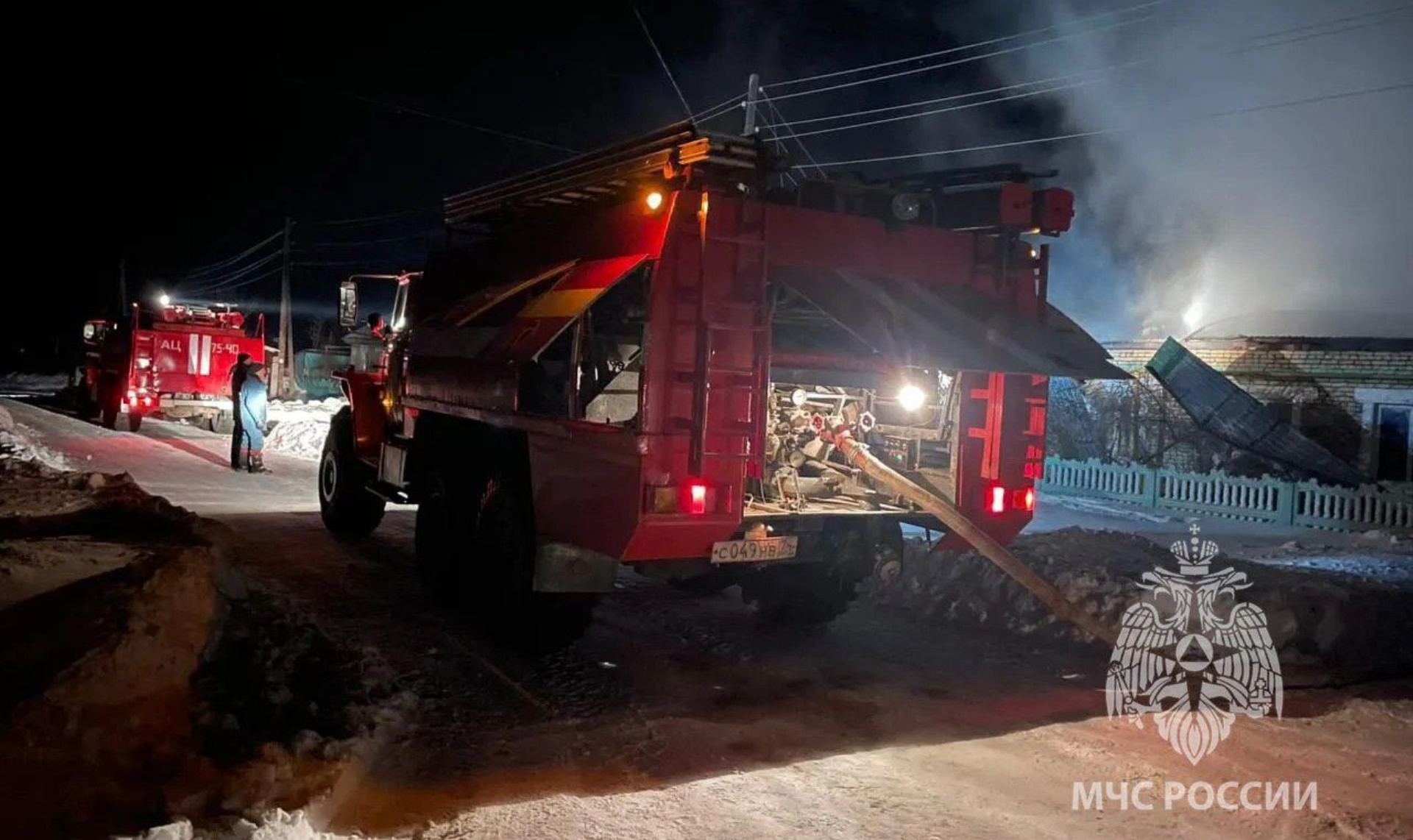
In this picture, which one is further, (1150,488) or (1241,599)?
(1150,488)

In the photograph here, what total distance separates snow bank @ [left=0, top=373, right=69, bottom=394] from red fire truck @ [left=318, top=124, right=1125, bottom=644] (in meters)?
41.4

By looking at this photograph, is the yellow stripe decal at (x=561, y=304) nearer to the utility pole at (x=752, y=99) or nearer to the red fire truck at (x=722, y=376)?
the red fire truck at (x=722, y=376)

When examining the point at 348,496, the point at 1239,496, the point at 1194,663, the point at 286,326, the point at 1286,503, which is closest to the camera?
the point at 1194,663

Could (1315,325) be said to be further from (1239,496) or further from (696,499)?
(696,499)

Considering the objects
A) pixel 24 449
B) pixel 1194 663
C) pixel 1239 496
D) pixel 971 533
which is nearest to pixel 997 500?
pixel 971 533

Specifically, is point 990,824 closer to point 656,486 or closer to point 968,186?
point 656,486

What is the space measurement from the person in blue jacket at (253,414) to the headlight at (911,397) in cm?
1141

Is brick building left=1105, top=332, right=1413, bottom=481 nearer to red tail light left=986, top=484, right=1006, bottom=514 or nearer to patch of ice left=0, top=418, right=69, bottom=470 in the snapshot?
red tail light left=986, top=484, right=1006, bottom=514

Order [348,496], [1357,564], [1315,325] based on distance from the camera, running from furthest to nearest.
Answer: [1315,325] < [1357,564] < [348,496]

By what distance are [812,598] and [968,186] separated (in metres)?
3.31

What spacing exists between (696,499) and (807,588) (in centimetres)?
238

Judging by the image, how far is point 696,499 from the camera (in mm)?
5758

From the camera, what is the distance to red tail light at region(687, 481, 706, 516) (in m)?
5.74

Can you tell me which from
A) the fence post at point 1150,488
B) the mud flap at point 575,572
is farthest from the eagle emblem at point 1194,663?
the fence post at point 1150,488
